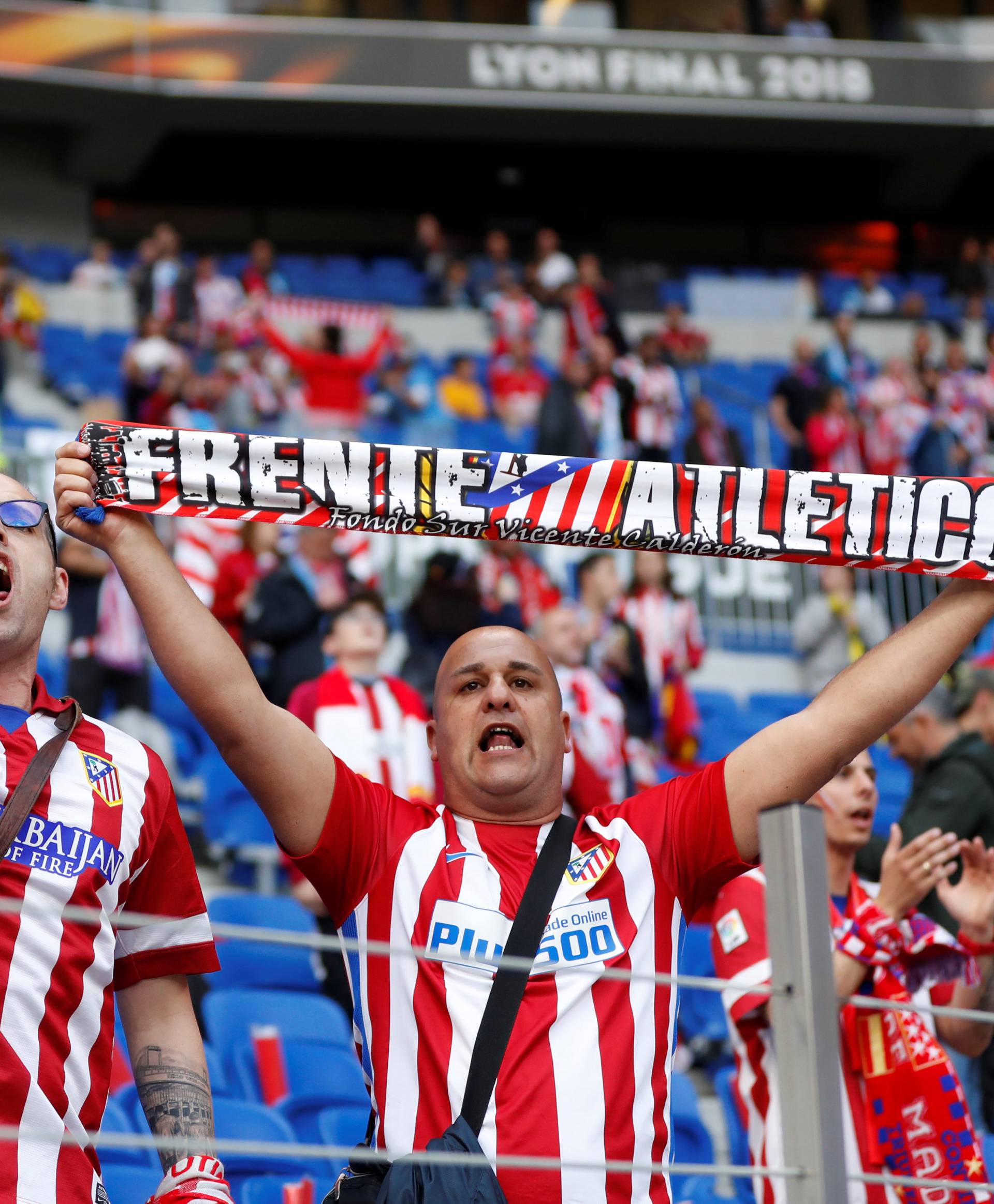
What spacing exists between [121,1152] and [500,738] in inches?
61.0

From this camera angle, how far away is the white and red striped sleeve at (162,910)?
2.48 m

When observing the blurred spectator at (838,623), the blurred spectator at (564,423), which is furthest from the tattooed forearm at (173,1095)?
the blurred spectator at (564,423)

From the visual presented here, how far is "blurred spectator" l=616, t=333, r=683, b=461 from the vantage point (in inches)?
400

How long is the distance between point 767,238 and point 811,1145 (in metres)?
16.6

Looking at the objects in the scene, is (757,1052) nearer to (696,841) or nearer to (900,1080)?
(900,1080)

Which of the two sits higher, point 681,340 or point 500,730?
point 681,340

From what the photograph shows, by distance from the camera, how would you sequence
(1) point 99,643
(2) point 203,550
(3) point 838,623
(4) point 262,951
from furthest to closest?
1. (3) point 838,623
2. (2) point 203,550
3. (1) point 99,643
4. (4) point 262,951

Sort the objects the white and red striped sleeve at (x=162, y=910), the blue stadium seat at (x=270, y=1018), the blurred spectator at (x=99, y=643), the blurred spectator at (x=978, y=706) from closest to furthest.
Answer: the white and red striped sleeve at (x=162, y=910)
the blue stadium seat at (x=270, y=1018)
the blurred spectator at (x=978, y=706)
the blurred spectator at (x=99, y=643)

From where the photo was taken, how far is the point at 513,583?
7590 mm

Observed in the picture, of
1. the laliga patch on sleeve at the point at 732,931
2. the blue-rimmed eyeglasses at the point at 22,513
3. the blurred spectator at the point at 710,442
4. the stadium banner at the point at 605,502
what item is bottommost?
the laliga patch on sleeve at the point at 732,931

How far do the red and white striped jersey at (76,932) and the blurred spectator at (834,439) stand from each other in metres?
8.59

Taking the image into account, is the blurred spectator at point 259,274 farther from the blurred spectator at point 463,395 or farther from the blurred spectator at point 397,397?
A: the blurred spectator at point 463,395

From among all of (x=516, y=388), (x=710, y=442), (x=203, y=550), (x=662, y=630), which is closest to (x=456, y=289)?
(x=516, y=388)

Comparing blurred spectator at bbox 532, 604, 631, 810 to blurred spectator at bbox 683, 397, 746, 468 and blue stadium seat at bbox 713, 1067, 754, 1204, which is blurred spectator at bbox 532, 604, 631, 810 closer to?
blue stadium seat at bbox 713, 1067, 754, 1204
